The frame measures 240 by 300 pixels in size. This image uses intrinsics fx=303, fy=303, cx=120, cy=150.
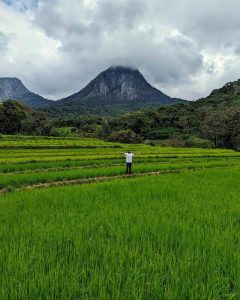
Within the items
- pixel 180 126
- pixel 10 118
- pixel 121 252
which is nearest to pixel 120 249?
pixel 121 252

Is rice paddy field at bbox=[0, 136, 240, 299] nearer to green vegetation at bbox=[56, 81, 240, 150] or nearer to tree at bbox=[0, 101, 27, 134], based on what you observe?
green vegetation at bbox=[56, 81, 240, 150]

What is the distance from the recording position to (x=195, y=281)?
2.68 metres

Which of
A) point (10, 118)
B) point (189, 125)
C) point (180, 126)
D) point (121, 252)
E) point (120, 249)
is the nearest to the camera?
point (121, 252)

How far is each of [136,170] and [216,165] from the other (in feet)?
28.1

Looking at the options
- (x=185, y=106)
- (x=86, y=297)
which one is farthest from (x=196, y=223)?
(x=185, y=106)

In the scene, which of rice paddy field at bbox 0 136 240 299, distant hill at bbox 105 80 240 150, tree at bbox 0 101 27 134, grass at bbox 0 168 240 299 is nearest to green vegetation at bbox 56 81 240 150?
distant hill at bbox 105 80 240 150

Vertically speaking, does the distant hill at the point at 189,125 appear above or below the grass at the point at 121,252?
above

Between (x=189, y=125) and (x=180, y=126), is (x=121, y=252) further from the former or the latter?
(x=180, y=126)

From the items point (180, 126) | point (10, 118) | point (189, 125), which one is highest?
point (189, 125)

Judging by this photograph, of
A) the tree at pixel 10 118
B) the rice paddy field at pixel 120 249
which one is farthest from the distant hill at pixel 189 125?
the rice paddy field at pixel 120 249

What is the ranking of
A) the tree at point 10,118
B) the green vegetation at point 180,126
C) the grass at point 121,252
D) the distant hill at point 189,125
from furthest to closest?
the tree at point 10,118 < the green vegetation at point 180,126 < the distant hill at point 189,125 < the grass at point 121,252

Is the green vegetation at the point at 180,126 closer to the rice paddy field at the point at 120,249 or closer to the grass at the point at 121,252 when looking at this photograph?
the rice paddy field at the point at 120,249

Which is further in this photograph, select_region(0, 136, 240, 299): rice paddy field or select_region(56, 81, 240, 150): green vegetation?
select_region(56, 81, 240, 150): green vegetation

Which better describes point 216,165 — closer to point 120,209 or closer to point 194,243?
point 120,209
